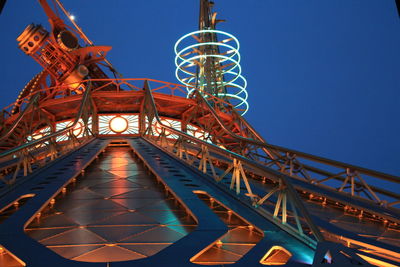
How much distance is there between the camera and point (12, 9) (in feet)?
646

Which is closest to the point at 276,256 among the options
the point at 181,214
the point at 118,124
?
the point at 181,214

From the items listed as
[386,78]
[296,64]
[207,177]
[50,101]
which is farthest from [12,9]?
[207,177]

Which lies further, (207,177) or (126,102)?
(126,102)

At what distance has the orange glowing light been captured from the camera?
23125 mm

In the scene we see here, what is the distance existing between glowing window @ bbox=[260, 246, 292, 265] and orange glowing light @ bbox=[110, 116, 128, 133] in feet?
59.9

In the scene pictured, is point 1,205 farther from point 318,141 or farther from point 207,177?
point 318,141

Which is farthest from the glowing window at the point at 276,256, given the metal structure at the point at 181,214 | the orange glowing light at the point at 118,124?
the orange glowing light at the point at 118,124

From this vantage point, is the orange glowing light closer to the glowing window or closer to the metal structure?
the metal structure

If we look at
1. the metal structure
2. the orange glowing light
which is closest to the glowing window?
the metal structure

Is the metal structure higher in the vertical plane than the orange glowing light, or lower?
lower

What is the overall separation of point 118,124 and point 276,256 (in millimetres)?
18566

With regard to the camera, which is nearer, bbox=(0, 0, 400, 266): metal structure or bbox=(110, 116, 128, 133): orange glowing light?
bbox=(0, 0, 400, 266): metal structure

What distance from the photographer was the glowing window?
5539 millimetres

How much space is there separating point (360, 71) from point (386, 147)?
35.9 m
